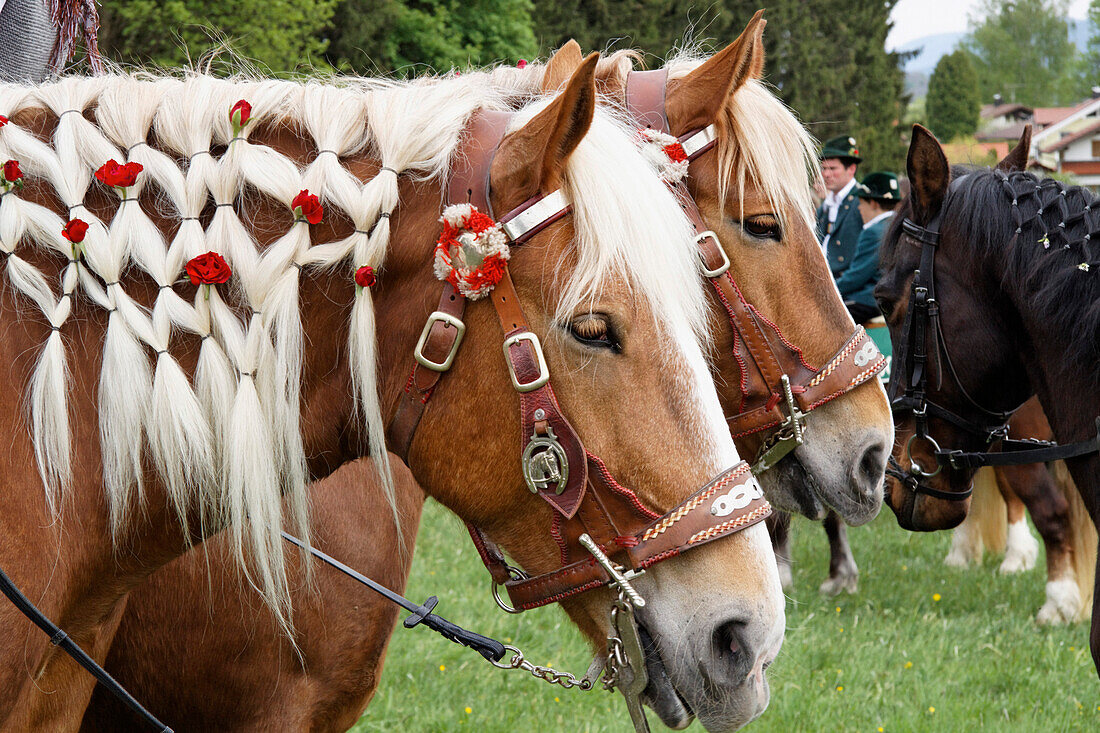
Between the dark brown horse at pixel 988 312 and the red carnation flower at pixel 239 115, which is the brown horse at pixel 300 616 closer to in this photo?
the red carnation flower at pixel 239 115

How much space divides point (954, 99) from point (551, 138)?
74629mm

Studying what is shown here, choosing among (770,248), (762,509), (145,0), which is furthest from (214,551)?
(145,0)

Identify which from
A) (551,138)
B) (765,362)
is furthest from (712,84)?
(551,138)

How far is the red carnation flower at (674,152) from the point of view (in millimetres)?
2318

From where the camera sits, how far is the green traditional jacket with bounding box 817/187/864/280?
737 cm

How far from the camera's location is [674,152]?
2.34 metres

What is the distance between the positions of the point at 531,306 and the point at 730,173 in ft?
4.10

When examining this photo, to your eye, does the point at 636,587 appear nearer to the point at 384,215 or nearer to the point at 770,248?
the point at 384,215

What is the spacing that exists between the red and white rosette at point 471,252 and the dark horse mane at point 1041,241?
2.26 m

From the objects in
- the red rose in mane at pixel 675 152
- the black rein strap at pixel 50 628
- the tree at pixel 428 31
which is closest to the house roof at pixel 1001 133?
the tree at pixel 428 31

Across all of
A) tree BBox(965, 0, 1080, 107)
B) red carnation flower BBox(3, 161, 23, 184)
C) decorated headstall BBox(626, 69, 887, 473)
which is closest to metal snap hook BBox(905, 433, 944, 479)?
decorated headstall BBox(626, 69, 887, 473)

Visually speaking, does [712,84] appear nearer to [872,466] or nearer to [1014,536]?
[872,466]

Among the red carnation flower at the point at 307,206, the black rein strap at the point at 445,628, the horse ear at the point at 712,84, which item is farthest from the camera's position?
the horse ear at the point at 712,84

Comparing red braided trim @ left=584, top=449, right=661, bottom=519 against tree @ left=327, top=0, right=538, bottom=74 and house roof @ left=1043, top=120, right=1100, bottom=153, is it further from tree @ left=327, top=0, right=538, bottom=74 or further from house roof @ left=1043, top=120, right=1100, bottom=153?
house roof @ left=1043, top=120, right=1100, bottom=153
